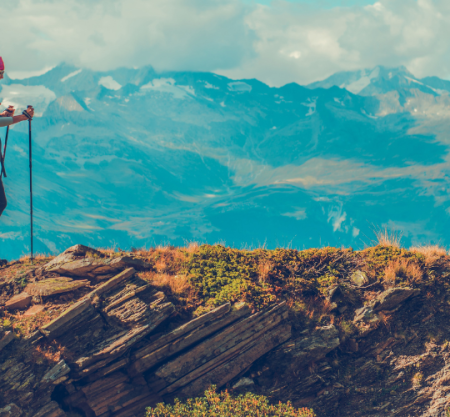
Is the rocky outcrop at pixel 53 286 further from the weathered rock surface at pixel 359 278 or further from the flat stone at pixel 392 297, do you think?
the flat stone at pixel 392 297

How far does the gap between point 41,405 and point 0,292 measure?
3810mm

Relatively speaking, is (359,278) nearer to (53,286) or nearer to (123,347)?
(123,347)

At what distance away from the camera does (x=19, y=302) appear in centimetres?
1272

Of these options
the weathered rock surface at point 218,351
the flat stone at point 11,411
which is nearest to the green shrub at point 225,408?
the weathered rock surface at point 218,351

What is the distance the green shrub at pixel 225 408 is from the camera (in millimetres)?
11469

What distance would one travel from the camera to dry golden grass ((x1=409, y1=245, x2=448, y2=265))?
15786mm

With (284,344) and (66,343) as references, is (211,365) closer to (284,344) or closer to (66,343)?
(284,344)

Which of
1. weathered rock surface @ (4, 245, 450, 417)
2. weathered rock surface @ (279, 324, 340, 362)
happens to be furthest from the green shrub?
weathered rock surface @ (279, 324, 340, 362)

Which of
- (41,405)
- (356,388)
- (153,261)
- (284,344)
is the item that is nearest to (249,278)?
(284,344)

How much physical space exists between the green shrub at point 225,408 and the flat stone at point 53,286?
400cm

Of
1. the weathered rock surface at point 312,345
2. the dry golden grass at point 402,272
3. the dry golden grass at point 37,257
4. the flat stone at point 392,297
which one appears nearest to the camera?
the weathered rock surface at point 312,345

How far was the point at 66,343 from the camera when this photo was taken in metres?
11.9

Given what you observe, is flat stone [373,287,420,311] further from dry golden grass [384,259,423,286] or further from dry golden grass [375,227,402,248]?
dry golden grass [375,227,402,248]

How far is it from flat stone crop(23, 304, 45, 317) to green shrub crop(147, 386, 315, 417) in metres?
3.87
